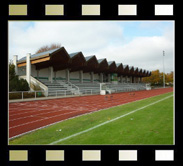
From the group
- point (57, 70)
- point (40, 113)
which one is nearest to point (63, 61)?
point (57, 70)

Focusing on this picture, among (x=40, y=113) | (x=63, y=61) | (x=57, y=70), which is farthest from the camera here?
(x=57, y=70)

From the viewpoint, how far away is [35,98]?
17.4 meters

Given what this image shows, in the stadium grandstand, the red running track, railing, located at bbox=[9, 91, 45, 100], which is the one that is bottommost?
the red running track

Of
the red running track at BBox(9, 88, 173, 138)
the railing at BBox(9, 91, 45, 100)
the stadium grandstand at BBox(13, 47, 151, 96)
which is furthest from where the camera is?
the stadium grandstand at BBox(13, 47, 151, 96)

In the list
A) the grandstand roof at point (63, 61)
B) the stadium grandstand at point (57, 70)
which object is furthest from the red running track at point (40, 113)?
the grandstand roof at point (63, 61)

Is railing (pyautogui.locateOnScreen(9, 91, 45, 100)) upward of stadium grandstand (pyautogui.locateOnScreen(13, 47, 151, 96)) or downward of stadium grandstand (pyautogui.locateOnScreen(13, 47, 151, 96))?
downward

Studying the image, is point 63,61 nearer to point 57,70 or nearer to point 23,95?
point 57,70

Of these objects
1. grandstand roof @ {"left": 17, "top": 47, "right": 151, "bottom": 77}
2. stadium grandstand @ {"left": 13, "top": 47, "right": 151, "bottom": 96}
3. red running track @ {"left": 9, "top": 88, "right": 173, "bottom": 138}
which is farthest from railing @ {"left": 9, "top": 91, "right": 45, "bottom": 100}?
grandstand roof @ {"left": 17, "top": 47, "right": 151, "bottom": 77}

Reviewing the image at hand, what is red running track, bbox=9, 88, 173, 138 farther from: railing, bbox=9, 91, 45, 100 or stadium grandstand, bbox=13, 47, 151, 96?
stadium grandstand, bbox=13, 47, 151, 96

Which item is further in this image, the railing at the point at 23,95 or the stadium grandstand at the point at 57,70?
the stadium grandstand at the point at 57,70

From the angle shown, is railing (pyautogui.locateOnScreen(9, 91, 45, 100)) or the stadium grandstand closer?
railing (pyautogui.locateOnScreen(9, 91, 45, 100))

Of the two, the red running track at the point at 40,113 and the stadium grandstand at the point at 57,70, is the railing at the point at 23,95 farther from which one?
the red running track at the point at 40,113

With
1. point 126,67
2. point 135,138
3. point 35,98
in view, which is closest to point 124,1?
point 135,138
